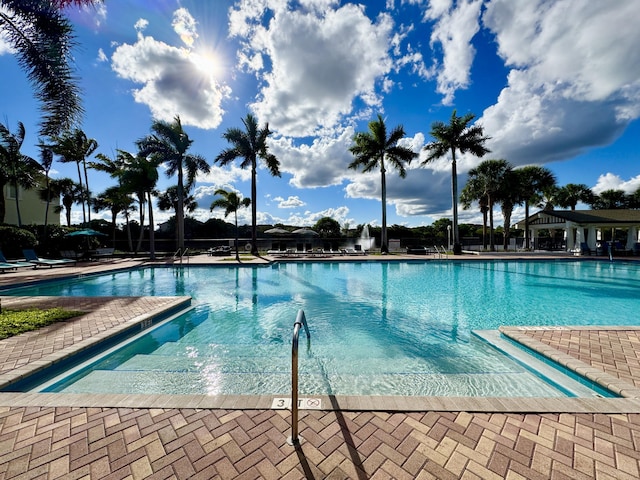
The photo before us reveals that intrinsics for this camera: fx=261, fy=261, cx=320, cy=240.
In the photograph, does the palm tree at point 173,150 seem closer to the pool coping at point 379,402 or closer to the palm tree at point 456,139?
the pool coping at point 379,402

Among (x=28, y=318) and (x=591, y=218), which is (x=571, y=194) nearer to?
(x=591, y=218)

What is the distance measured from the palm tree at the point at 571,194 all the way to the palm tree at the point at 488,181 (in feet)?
50.5

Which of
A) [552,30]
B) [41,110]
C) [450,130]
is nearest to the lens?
[41,110]

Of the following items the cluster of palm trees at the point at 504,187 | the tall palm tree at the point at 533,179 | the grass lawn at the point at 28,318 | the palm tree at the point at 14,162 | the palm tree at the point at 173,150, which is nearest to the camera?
the grass lawn at the point at 28,318

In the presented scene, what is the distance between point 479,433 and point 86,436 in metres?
2.87

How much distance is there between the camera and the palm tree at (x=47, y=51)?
20.8 ft

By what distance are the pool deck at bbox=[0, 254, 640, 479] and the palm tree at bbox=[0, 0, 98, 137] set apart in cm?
721

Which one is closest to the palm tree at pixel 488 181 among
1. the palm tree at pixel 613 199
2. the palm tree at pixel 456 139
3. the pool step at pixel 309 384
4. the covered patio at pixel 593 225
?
the palm tree at pixel 456 139

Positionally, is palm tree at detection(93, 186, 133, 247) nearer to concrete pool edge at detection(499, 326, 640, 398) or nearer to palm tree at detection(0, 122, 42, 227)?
palm tree at detection(0, 122, 42, 227)

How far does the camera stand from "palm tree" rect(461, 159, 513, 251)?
22.2 metres

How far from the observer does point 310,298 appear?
7539mm

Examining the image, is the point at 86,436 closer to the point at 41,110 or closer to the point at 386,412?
the point at 386,412

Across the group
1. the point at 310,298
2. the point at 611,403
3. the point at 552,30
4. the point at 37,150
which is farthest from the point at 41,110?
the point at 37,150

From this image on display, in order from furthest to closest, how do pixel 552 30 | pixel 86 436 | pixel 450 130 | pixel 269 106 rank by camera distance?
pixel 450 130
pixel 269 106
pixel 552 30
pixel 86 436
